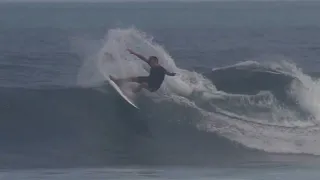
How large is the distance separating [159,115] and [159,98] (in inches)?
10.2

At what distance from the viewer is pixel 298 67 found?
11758 mm

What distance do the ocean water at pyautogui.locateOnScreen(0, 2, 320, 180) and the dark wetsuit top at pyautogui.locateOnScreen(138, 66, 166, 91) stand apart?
0.13 metres

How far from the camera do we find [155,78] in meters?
10.6

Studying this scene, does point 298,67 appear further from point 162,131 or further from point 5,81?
point 5,81

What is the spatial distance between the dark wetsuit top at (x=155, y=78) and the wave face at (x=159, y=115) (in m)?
0.14

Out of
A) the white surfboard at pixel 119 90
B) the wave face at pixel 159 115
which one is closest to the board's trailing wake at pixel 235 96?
the wave face at pixel 159 115

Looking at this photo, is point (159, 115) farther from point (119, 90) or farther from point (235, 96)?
point (235, 96)

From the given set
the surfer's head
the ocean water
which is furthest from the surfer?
the ocean water

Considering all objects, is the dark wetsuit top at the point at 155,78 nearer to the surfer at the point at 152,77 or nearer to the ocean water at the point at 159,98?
the surfer at the point at 152,77

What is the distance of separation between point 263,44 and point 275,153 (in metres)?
2.62

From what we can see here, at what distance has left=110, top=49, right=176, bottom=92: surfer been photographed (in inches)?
414

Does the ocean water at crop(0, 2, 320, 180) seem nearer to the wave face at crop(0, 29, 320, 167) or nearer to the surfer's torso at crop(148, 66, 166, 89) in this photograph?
the wave face at crop(0, 29, 320, 167)

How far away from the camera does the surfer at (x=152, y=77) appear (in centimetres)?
1051

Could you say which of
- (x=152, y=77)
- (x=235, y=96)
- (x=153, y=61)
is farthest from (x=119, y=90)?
(x=235, y=96)
